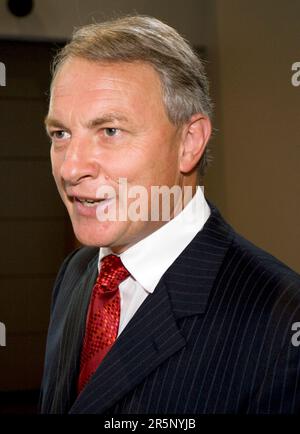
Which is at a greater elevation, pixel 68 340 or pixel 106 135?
pixel 106 135

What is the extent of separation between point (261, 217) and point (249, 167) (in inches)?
4.1

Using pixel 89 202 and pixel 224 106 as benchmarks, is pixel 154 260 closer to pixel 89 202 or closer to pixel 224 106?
pixel 89 202

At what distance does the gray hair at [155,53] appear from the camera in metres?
0.65

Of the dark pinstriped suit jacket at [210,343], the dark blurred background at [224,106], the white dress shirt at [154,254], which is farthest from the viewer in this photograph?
the dark blurred background at [224,106]

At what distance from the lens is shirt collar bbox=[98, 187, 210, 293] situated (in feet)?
2.25

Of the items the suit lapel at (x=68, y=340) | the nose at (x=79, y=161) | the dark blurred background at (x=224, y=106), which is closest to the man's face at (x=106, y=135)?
the nose at (x=79, y=161)

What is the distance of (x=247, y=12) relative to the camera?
1.13 m

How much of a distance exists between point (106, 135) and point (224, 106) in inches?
22.2

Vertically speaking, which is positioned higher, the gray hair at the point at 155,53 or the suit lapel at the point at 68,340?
the gray hair at the point at 155,53

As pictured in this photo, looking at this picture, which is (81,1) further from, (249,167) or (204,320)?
(204,320)

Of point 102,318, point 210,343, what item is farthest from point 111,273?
point 210,343

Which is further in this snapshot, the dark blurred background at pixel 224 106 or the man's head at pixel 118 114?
the dark blurred background at pixel 224 106

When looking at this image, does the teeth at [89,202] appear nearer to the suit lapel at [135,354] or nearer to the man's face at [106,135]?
the man's face at [106,135]

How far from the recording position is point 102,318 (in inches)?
28.2
